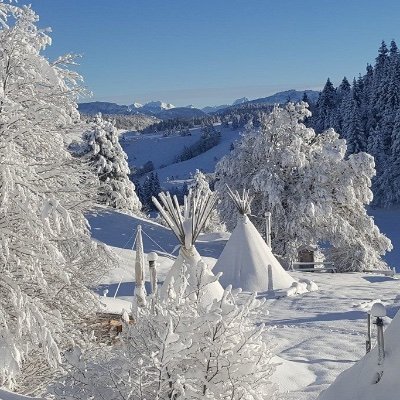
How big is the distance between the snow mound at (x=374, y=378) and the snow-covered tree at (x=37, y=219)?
3314mm

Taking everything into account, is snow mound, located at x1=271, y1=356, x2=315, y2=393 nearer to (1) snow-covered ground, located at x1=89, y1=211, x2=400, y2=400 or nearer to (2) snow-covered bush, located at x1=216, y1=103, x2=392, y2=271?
(1) snow-covered ground, located at x1=89, y1=211, x2=400, y2=400

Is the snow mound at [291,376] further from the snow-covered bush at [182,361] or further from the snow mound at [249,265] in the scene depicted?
the snow mound at [249,265]

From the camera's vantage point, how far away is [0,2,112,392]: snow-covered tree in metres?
6.51

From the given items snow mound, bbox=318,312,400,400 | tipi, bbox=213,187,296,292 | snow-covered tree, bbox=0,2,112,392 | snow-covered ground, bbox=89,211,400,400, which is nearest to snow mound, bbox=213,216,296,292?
tipi, bbox=213,187,296,292

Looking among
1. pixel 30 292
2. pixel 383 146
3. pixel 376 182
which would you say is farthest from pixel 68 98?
pixel 383 146

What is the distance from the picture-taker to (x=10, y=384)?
6.82m

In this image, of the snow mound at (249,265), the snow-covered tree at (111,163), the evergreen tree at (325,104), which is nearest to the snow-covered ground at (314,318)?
the snow mound at (249,265)

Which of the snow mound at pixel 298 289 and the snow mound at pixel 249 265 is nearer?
the snow mound at pixel 298 289

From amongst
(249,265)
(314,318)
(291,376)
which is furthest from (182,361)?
(249,265)

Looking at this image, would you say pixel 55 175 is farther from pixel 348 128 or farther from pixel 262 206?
pixel 348 128

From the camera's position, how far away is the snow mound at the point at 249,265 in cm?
1639

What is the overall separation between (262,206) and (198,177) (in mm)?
14000

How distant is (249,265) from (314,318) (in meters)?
3.42

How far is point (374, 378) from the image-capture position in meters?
4.39
